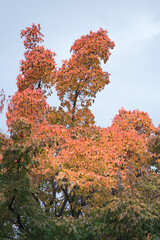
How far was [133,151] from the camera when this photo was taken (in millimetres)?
21953

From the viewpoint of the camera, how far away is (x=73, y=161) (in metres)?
16.0

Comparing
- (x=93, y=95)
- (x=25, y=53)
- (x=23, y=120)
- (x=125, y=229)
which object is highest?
(x=25, y=53)

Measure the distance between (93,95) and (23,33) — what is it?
757 cm

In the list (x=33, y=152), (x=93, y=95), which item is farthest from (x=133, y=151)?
(x=33, y=152)

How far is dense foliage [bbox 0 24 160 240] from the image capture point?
1142 cm

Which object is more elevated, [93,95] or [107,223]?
[93,95]

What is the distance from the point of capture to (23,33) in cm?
2334

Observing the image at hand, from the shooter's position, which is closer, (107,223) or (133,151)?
(107,223)

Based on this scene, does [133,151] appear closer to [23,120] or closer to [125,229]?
[125,229]

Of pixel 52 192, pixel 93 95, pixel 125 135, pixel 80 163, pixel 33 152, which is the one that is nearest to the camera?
pixel 33 152

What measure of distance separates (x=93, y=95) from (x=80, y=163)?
28.1ft

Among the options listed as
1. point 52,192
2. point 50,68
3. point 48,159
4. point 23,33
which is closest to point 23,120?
point 48,159

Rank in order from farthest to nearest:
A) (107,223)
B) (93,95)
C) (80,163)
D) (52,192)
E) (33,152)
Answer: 1. (93,95)
2. (52,192)
3. (80,163)
4. (107,223)
5. (33,152)

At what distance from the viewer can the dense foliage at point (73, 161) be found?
11.4 metres
